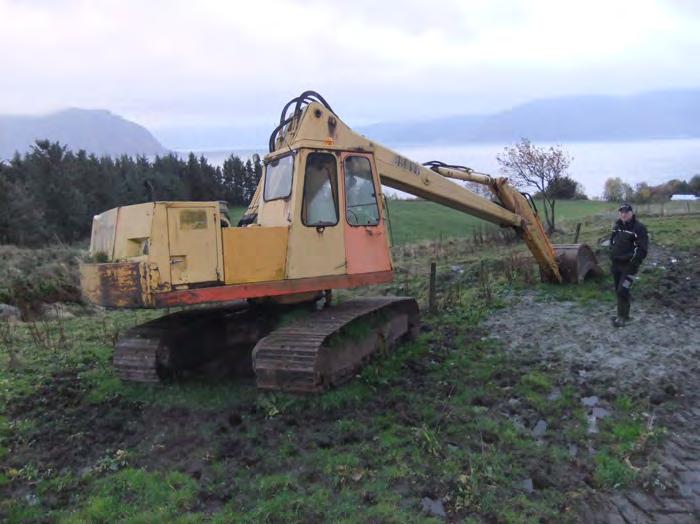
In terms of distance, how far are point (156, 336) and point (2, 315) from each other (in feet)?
29.2

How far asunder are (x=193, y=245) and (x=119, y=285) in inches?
33.2

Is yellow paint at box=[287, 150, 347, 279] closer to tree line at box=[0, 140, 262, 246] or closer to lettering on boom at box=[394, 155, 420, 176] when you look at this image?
lettering on boom at box=[394, 155, 420, 176]

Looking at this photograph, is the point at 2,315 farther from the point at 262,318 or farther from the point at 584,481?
the point at 584,481

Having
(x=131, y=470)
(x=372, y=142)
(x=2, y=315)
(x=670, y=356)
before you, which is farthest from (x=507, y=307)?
(x=2, y=315)

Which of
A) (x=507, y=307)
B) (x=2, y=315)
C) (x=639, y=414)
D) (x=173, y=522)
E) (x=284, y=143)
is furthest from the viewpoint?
(x=2, y=315)

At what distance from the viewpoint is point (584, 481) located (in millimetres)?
5121

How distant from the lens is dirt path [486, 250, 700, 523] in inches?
192

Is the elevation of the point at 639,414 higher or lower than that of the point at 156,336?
lower

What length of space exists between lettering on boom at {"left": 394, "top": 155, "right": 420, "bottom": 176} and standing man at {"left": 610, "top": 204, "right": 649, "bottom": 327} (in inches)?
128

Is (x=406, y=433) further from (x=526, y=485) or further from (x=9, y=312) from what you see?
(x=9, y=312)

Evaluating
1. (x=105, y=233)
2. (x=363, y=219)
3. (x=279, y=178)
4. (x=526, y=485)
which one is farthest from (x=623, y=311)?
(x=105, y=233)

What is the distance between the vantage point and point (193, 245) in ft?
21.9

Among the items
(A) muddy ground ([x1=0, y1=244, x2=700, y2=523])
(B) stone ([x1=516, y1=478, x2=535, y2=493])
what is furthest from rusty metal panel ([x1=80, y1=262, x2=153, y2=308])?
(B) stone ([x1=516, y1=478, x2=535, y2=493])

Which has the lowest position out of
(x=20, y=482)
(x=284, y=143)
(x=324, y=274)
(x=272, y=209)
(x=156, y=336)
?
(x=20, y=482)
